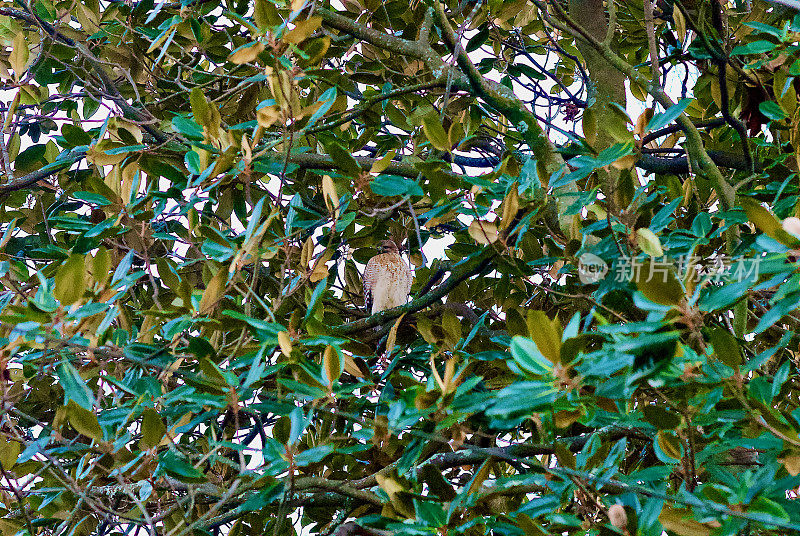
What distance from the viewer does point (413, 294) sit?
230 centimetres

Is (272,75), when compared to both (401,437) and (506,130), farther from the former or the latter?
(506,130)

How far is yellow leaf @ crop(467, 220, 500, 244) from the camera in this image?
124 cm

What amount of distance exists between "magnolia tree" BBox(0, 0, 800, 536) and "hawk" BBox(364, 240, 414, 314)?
0.09m

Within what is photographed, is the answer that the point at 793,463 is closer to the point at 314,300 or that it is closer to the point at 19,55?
the point at 314,300

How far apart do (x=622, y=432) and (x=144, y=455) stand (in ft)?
2.99

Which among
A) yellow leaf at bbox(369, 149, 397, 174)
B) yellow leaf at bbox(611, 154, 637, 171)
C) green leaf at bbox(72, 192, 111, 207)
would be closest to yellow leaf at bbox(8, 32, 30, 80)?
green leaf at bbox(72, 192, 111, 207)

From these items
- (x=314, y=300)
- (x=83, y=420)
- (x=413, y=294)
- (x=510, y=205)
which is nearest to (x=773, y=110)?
(x=510, y=205)

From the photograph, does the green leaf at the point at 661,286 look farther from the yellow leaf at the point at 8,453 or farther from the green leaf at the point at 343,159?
the yellow leaf at the point at 8,453

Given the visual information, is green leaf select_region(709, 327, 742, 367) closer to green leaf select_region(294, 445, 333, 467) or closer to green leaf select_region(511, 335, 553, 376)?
green leaf select_region(511, 335, 553, 376)

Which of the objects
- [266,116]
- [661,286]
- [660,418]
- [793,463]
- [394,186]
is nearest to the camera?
[661,286]

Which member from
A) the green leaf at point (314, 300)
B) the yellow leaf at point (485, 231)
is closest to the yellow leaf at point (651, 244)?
the yellow leaf at point (485, 231)

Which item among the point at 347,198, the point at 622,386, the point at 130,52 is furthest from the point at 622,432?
the point at 130,52

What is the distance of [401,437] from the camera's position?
150 cm

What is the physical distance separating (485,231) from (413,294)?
1.08 metres
